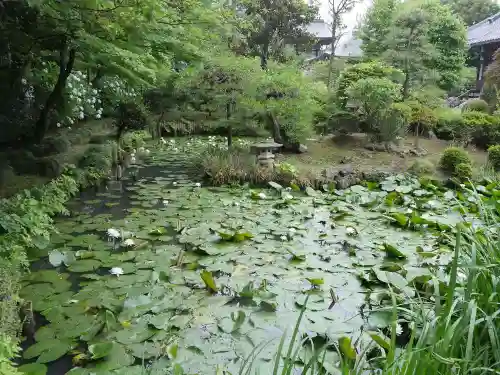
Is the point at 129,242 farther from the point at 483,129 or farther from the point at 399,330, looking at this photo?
the point at 483,129

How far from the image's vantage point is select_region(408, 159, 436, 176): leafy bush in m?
8.34

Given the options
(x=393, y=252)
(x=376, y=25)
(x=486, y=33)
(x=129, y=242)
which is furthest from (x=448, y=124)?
(x=129, y=242)

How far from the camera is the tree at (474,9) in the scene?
79.4 ft

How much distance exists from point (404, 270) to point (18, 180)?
492 cm

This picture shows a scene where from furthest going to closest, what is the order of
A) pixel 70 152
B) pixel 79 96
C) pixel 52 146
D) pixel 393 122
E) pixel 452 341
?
pixel 393 122 < pixel 79 96 < pixel 70 152 < pixel 52 146 < pixel 452 341

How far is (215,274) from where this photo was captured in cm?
379

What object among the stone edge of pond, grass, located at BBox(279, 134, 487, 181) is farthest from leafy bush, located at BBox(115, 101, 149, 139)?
the stone edge of pond

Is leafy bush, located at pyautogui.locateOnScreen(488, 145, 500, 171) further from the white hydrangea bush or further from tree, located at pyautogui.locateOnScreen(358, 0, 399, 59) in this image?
the white hydrangea bush

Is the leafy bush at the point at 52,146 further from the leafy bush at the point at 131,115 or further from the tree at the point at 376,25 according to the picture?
the tree at the point at 376,25

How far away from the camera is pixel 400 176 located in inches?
317

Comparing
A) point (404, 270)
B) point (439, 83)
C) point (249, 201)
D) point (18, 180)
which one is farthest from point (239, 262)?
point (439, 83)

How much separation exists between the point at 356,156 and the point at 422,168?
1664mm

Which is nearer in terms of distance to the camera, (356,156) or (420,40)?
(356,156)

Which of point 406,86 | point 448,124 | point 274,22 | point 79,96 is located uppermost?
point 274,22
